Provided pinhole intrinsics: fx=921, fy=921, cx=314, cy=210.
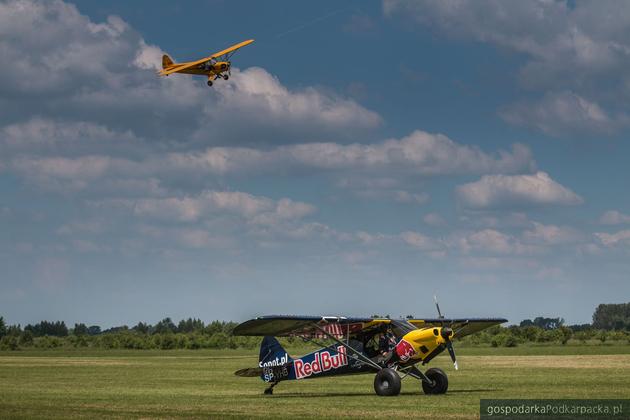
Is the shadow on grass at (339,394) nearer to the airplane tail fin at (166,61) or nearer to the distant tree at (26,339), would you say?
the airplane tail fin at (166,61)

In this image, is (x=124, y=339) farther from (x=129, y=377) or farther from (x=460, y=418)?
(x=460, y=418)

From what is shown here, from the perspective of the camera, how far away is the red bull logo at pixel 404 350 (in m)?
27.8

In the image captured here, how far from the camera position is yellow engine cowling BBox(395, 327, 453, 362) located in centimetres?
2734

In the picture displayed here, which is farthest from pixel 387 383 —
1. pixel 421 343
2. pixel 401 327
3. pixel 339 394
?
pixel 339 394

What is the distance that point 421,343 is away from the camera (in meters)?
27.6

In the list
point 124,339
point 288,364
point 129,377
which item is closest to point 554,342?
point 124,339

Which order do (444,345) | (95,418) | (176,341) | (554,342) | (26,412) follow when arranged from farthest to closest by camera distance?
(176,341) < (554,342) < (444,345) < (26,412) < (95,418)

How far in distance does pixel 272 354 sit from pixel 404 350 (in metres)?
5.83

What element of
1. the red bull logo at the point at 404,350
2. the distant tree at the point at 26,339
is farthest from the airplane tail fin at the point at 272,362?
the distant tree at the point at 26,339

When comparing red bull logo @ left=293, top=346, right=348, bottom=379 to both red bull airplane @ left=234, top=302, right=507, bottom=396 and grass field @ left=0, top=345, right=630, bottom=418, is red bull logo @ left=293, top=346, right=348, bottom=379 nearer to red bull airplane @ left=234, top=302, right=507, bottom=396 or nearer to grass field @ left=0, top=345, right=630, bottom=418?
red bull airplane @ left=234, top=302, right=507, bottom=396

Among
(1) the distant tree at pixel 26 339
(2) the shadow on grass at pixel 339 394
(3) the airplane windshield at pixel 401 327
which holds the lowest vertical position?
(2) the shadow on grass at pixel 339 394

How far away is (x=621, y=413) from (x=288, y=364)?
42.1 feet

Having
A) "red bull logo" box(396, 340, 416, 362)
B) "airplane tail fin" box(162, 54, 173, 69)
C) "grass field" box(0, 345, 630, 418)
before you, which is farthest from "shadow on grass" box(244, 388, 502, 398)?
"airplane tail fin" box(162, 54, 173, 69)

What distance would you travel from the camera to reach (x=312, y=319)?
28531 mm
